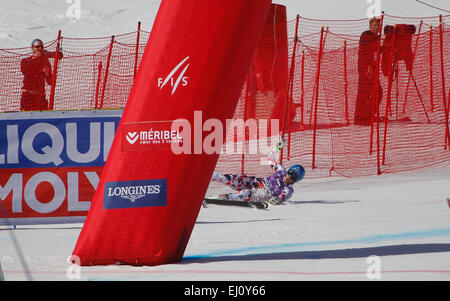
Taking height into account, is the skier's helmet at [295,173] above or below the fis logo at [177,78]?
below

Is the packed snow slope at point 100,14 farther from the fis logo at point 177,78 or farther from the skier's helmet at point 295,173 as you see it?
the fis logo at point 177,78

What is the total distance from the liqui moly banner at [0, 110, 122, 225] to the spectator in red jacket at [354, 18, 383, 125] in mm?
7484

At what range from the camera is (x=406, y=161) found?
13742 millimetres

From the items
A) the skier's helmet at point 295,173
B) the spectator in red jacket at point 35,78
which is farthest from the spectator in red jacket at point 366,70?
the spectator in red jacket at point 35,78

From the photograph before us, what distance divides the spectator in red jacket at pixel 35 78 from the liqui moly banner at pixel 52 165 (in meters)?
4.96

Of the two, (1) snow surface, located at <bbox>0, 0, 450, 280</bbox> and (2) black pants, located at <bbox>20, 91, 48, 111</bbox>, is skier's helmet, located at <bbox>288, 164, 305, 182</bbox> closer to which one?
(1) snow surface, located at <bbox>0, 0, 450, 280</bbox>

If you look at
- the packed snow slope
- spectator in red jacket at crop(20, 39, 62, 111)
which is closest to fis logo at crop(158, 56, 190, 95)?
spectator in red jacket at crop(20, 39, 62, 111)

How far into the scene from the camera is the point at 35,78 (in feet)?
44.7

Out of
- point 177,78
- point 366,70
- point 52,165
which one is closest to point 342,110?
point 366,70

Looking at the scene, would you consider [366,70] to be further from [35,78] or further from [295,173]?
[35,78]

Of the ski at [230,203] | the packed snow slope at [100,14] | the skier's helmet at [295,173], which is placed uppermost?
the packed snow slope at [100,14]

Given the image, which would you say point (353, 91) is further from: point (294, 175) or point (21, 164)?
point (21, 164)

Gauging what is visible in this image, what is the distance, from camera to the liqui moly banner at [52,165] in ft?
28.2
